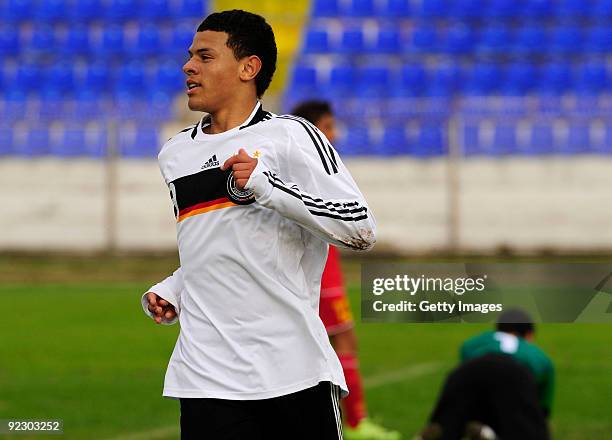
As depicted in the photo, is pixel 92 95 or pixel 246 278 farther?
pixel 92 95

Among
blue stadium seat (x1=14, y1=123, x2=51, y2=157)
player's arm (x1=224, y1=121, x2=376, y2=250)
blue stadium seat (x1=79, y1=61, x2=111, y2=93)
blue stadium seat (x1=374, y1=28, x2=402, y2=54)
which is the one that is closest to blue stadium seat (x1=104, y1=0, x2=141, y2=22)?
blue stadium seat (x1=79, y1=61, x2=111, y2=93)

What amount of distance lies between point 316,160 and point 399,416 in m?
6.19

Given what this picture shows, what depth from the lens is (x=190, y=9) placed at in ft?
86.3

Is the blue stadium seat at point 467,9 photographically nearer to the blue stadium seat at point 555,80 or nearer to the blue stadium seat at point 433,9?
the blue stadium seat at point 433,9

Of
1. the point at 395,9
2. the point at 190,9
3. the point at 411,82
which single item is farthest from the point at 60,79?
the point at 411,82

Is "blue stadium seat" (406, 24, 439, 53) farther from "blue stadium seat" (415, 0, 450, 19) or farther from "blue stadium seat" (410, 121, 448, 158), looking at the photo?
"blue stadium seat" (410, 121, 448, 158)

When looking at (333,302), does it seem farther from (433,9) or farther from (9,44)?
(9,44)

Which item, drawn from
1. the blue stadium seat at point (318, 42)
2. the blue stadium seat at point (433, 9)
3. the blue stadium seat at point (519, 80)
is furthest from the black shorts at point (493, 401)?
the blue stadium seat at point (433, 9)

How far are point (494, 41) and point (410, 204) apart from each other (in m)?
5.24

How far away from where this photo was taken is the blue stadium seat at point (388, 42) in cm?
2453

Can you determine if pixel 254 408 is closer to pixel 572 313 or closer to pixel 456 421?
pixel 456 421

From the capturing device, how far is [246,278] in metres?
3.73

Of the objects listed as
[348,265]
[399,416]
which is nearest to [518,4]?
[348,265]

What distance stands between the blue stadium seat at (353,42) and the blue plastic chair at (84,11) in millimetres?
5366
